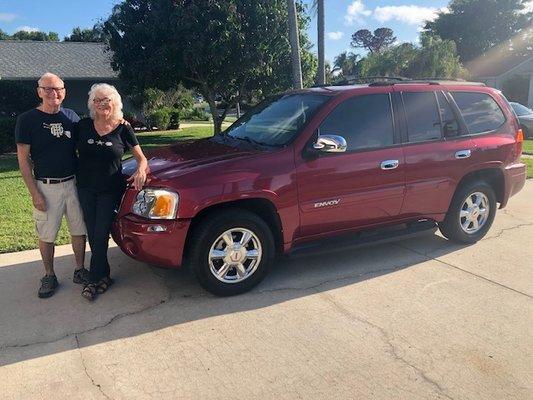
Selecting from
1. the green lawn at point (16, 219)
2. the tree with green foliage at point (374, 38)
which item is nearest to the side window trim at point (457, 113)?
the green lawn at point (16, 219)

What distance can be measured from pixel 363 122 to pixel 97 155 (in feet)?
8.12

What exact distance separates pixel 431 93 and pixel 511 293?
2.19m

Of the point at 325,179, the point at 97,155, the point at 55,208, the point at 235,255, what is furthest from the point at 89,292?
the point at 325,179

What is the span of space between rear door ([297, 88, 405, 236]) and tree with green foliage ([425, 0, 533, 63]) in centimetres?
5429

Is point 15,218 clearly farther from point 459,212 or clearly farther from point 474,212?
point 474,212

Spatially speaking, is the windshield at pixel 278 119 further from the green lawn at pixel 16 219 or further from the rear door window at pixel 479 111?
the green lawn at pixel 16 219

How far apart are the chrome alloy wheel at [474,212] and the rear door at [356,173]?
1061 mm

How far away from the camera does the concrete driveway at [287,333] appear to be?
9.95 ft

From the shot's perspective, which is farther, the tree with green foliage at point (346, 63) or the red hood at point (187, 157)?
the tree with green foliage at point (346, 63)

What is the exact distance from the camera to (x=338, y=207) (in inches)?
179

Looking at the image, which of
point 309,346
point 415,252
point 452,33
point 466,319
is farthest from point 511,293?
point 452,33

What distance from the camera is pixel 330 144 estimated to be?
13.9 ft

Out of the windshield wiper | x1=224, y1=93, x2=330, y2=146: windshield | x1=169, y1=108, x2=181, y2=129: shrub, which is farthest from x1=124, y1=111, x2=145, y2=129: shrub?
the windshield wiper

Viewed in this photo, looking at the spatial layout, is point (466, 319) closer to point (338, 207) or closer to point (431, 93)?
point (338, 207)
